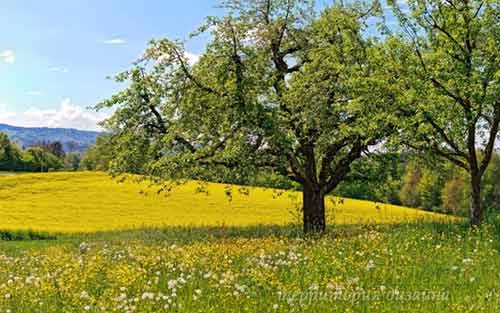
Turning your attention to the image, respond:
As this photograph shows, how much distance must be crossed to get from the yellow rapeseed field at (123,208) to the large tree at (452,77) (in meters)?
9.97

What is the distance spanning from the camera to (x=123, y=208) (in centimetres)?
3634

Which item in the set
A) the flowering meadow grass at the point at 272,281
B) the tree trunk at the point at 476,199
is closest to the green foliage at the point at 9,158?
the flowering meadow grass at the point at 272,281

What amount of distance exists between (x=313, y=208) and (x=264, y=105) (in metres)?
3.96

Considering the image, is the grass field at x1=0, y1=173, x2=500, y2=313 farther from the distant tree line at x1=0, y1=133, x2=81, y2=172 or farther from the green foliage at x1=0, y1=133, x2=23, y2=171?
the distant tree line at x1=0, y1=133, x2=81, y2=172

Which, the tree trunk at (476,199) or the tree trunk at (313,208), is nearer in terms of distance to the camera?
the tree trunk at (476,199)

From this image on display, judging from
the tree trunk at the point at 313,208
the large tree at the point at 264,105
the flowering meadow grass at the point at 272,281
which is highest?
the large tree at the point at 264,105

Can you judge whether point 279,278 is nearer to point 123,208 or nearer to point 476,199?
point 476,199

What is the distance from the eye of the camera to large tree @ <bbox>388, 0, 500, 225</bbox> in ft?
50.6

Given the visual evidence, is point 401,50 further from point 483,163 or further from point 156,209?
point 156,209

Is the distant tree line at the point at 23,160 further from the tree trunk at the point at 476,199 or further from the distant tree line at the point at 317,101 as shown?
the tree trunk at the point at 476,199

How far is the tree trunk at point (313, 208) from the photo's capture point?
65.7 feet

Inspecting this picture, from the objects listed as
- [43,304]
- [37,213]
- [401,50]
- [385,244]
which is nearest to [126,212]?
[37,213]

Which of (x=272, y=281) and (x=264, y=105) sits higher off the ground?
(x=264, y=105)

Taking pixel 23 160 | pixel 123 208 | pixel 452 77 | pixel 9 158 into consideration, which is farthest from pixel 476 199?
pixel 23 160
